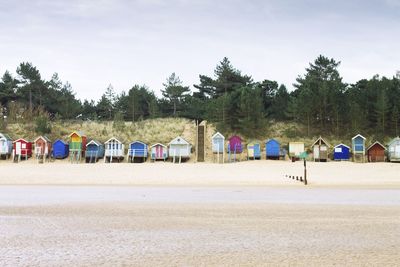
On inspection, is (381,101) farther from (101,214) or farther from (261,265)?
(261,265)

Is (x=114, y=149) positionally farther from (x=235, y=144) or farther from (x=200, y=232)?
(x=200, y=232)

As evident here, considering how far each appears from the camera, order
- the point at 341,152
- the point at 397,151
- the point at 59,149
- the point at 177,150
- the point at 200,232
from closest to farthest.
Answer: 1. the point at 200,232
2. the point at 397,151
3. the point at 341,152
4. the point at 177,150
5. the point at 59,149

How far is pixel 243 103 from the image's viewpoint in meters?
47.9

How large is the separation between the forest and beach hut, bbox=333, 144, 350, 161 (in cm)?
489

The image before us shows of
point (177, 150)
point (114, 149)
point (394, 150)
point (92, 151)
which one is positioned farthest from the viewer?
point (92, 151)

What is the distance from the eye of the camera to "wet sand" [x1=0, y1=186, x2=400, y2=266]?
819 centimetres

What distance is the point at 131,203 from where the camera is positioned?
17438mm

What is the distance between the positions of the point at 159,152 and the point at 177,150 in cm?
172

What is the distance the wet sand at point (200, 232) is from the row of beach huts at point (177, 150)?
2620cm

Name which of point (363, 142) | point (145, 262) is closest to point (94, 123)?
point (363, 142)

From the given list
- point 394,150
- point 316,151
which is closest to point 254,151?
point 316,151

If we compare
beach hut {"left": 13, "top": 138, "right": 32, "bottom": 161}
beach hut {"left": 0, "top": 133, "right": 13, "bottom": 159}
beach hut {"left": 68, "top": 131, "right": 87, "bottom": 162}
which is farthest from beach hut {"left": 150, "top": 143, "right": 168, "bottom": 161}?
beach hut {"left": 0, "top": 133, "right": 13, "bottom": 159}

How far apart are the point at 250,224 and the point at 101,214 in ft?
15.3

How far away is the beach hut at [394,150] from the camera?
42406 mm
